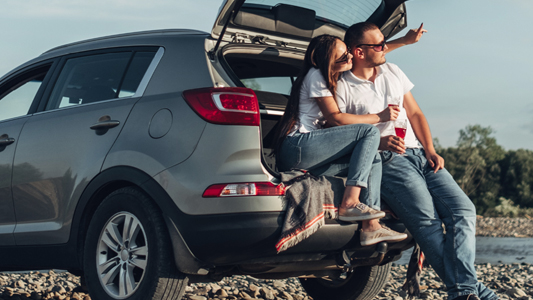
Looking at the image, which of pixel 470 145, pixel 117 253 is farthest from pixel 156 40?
pixel 470 145

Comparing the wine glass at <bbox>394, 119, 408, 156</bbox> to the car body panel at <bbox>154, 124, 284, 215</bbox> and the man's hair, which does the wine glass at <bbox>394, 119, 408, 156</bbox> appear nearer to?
the man's hair

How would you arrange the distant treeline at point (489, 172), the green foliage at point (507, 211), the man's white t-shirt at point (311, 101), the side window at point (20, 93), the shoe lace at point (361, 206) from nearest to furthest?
the shoe lace at point (361, 206), the man's white t-shirt at point (311, 101), the side window at point (20, 93), the green foliage at point (507, 211), the distant treeline at point (489, 172)

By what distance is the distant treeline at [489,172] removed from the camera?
55406 millimetres

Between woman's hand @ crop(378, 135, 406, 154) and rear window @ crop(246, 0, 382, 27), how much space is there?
1.06 meters

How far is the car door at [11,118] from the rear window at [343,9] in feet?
6.81

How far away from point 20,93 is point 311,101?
2.43 metres

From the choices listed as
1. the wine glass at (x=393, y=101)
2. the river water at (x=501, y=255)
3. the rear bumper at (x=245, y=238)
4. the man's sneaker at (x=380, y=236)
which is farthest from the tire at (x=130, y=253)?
the river water at (x=501, y=255)

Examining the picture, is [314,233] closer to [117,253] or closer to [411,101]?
[117,253]

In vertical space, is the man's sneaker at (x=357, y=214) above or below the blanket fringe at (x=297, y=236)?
above

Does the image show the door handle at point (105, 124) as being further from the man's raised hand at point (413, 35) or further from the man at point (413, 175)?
the man's raised hand at point (413, 35)

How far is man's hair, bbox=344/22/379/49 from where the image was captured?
3.81 metres

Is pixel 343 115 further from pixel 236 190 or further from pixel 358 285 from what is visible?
pixel 358 285

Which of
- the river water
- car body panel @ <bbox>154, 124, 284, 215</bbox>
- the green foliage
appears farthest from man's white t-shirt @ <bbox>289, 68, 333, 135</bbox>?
the green foliage

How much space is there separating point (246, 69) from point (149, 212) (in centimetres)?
157
